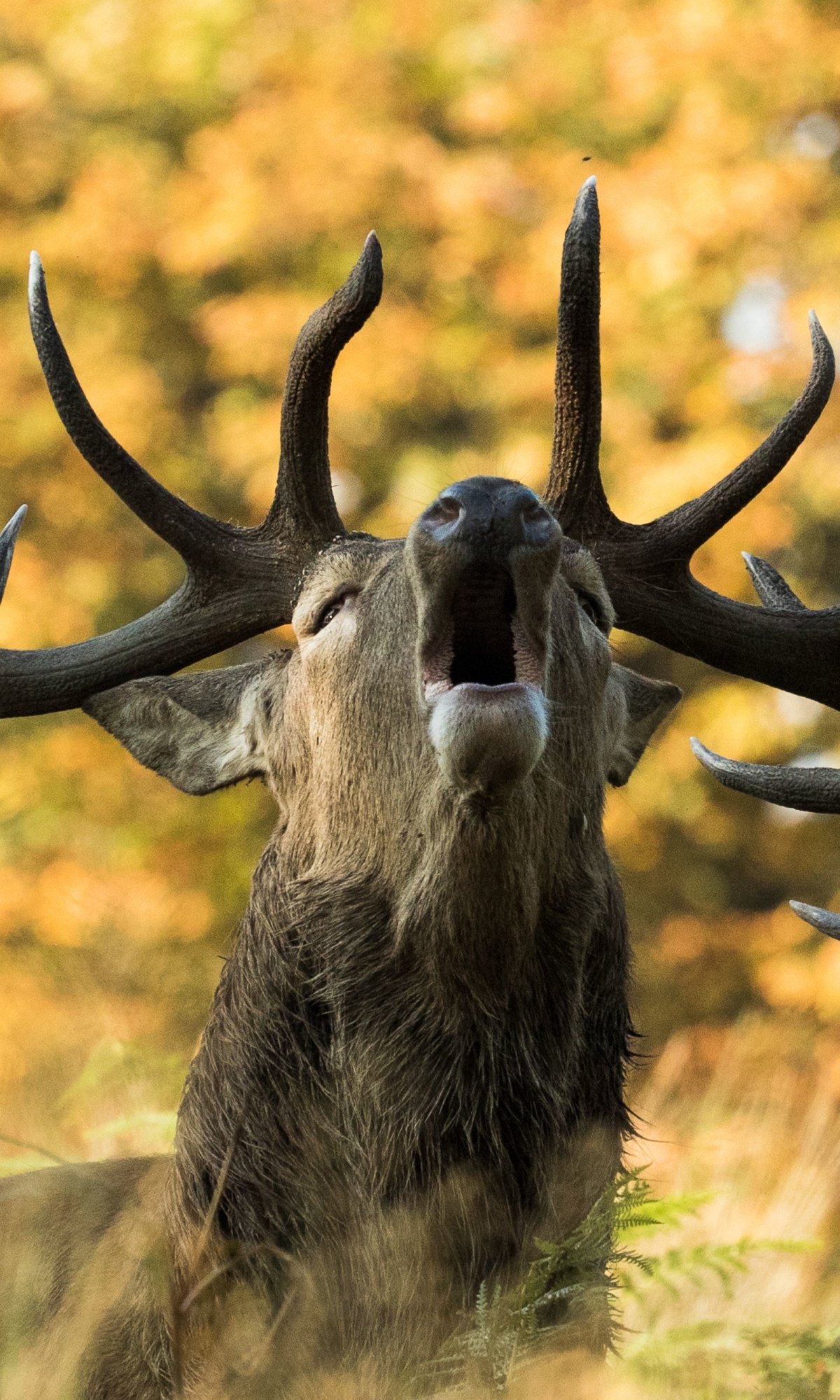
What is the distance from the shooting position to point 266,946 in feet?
10.9

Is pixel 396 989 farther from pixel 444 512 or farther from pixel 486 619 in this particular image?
pixel 444 512

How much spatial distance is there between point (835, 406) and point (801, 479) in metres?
0.45

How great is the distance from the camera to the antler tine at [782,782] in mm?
4090

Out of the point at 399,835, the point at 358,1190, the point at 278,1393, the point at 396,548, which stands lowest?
the point at 278,1393

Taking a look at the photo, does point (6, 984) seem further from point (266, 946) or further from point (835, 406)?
point (835, 406)

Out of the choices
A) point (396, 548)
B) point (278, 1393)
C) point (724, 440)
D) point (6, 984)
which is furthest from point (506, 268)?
point (278, 1393)

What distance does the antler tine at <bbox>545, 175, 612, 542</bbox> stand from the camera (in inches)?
140

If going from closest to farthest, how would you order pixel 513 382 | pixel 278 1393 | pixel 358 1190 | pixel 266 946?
pixel 278 1393 < pixel 358 1190 < pixel 266 946 < pixel 513 382

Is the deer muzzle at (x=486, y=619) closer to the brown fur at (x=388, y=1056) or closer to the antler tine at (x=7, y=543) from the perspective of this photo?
the brown fur at (x=388, y=1056)

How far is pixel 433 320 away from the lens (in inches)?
385

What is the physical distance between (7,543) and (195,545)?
1.63 ft

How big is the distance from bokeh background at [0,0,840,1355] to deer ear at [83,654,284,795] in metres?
4.93

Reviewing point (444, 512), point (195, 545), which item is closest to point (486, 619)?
point (444, 512)

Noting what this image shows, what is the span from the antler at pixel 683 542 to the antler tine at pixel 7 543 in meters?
1.36
